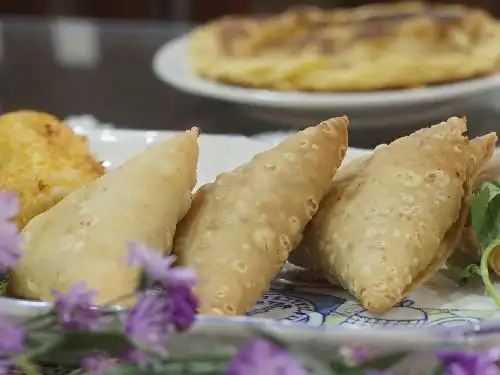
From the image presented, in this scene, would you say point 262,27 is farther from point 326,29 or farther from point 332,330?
point 332,330

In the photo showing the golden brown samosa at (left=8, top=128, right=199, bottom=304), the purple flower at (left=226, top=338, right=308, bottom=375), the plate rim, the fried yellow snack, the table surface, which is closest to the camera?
the purple flower at (left=226, top=338, right=308, bottom=375)

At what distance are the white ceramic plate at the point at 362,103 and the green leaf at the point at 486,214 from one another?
52 centimetres

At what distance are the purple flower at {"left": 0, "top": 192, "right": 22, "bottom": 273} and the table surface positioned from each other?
1.98 ft

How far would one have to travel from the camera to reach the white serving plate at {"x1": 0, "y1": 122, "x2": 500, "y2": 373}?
383 mm

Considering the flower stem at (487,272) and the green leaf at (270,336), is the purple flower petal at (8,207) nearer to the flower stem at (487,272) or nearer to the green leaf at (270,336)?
the green leaf at (270,336)

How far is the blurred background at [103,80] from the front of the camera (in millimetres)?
1183

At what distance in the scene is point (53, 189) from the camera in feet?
2.01

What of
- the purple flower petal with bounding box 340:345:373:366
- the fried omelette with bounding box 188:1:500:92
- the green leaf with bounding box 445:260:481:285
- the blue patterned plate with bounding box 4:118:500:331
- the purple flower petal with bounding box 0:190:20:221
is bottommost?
the blue patterned plate with bounding box 4:118:500:331

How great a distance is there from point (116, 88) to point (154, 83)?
70 millimetres

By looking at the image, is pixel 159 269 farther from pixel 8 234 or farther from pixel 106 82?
pixel 106 82

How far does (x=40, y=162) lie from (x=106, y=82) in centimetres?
76

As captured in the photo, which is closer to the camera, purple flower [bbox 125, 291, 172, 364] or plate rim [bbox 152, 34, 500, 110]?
purple flower [bbox 125, 291, 172, 364]

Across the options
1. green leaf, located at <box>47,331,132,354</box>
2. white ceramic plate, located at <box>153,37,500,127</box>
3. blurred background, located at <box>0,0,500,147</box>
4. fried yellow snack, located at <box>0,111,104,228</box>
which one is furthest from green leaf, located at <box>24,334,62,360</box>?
white ceramic plate, located at <box>153,37,500,127</box>

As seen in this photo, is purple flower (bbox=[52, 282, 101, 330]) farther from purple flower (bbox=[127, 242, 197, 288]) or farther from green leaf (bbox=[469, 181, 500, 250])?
green leaf (bbox=[469, 181, 500, 250])
